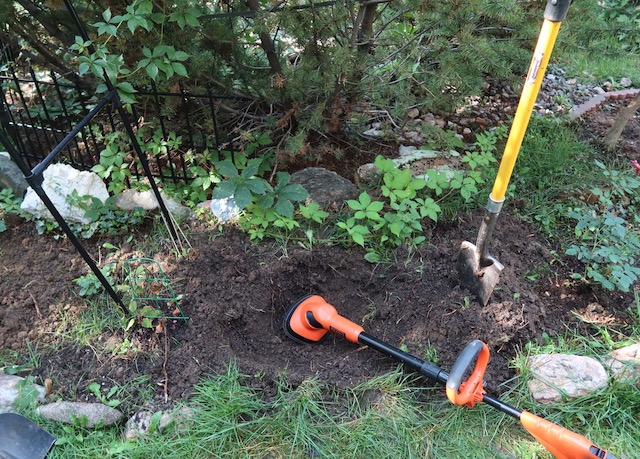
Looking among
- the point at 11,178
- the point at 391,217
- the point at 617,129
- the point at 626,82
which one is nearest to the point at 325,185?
the point at 391,217

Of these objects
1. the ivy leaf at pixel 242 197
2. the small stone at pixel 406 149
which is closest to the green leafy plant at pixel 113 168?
the ivy leaf at pixel 242 197

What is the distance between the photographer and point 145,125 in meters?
3.00

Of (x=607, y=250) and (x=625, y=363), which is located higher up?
(x=607, y=250)

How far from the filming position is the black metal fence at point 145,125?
112 inches

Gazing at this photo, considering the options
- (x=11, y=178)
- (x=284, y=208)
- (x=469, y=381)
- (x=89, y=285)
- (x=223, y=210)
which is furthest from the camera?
(x=11, y=178)

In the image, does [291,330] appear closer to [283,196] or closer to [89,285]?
[283,196]

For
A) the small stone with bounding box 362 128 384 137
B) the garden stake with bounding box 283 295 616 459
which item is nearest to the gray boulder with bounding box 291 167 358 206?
the small stone with bounding box 362 128 384 137

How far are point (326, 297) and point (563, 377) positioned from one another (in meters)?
1.12

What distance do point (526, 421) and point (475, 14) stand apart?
1814 millimetres

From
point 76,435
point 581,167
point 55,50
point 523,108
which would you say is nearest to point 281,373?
point 76,435

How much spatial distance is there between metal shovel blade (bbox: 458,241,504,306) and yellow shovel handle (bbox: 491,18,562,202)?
1.09ft

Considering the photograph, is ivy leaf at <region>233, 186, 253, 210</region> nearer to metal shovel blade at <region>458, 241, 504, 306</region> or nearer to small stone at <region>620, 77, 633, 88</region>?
metal shovel blade at <region>458, 241, 504, 306</region>

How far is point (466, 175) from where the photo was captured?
9.65 feet

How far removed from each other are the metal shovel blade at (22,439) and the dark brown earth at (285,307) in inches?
6.8
